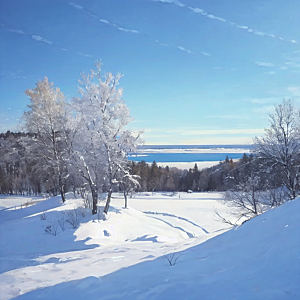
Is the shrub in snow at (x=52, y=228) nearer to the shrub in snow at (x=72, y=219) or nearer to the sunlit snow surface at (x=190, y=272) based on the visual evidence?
the shrub in snow at (x=72, y=219)

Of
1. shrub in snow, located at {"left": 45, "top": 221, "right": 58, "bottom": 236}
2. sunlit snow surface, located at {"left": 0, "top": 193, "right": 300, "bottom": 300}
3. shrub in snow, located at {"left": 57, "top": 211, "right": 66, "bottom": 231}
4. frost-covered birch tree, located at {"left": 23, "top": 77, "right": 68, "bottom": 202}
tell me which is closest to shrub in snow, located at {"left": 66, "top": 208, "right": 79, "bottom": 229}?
shrub in snow, located at {"left": 57, "top": 211, "right": 66, "bottom": 231}

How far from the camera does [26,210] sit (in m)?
14.8

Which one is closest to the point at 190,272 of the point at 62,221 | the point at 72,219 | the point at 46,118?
the point at 72,219

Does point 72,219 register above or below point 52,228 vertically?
above

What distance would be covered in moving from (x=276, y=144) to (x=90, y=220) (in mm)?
10798

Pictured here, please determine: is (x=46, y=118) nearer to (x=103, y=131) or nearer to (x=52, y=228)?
(x=103, y=131)

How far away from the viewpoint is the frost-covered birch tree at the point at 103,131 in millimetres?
10984

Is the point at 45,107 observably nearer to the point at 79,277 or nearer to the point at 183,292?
the point at 79,277

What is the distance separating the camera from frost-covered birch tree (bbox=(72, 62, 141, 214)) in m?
11.0

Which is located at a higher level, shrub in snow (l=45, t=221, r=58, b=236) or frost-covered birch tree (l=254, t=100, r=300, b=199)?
frost-covered birch tree (l=254, t=100, r=300, b=199)

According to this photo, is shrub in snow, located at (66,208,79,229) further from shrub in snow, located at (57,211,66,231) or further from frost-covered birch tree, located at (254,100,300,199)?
frost-covered birch tree, located at (254,100,300,199)

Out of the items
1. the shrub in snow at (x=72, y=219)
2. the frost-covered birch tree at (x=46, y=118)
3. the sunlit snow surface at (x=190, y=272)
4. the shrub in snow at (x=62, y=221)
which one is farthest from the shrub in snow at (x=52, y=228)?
the frost-covered birch tree at (x=46, y=118)

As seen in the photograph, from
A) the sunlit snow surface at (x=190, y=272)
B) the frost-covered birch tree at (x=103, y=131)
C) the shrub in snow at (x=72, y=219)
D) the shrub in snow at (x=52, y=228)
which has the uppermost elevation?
the frost-covered birch tree at (x=103, y=131)

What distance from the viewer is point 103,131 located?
11148mm
